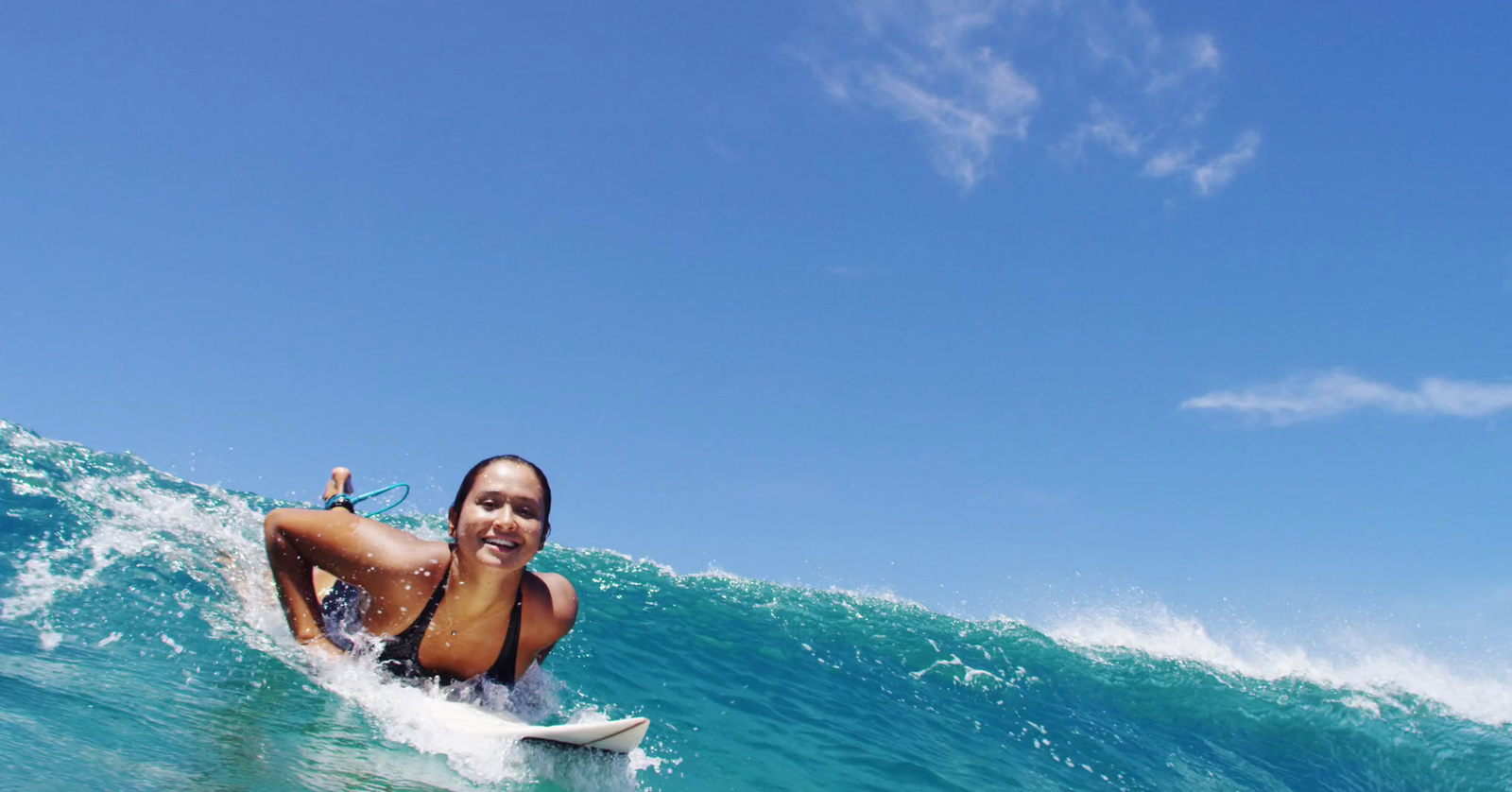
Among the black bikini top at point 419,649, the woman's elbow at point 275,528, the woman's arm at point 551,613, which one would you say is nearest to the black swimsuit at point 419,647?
the black bikini top at point 419,649

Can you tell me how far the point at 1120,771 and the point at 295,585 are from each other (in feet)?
26.2

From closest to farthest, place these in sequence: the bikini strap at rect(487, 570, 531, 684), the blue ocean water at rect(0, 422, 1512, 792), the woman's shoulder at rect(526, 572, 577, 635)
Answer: the blue ocean water at rect(0, 422, 1512, 792) < the bikini strap at rect(487, 570, 531, 684) < the woman's shoulder at rect(526, 572, 577, 635)

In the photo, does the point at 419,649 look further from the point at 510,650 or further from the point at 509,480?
the point at 509,480

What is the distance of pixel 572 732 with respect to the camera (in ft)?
13.6

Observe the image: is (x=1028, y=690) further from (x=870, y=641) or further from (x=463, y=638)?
(x=463, y=638)

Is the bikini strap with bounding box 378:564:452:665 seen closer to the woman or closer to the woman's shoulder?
the woman

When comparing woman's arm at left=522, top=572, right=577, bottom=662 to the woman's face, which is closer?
the woman's face

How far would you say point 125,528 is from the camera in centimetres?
921

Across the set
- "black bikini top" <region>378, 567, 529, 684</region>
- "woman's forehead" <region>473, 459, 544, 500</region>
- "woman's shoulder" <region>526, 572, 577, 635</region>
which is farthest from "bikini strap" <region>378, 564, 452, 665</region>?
"woman's forehead" <region>473, 459, 544, 500</region>

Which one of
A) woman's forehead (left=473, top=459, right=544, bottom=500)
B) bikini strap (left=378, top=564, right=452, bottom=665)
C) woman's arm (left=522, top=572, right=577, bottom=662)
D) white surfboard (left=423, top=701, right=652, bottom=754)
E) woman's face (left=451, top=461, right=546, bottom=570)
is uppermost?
woman's forehead (left=473, top=459, right=544, bottom=500)

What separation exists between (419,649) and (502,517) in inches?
43.6

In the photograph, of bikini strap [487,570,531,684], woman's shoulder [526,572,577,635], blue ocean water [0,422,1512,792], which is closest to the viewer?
blue ocean water [0,422,1512,792]

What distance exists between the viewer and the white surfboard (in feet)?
13.7

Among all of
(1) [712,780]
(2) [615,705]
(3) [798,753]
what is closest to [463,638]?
(1) [712,780]
